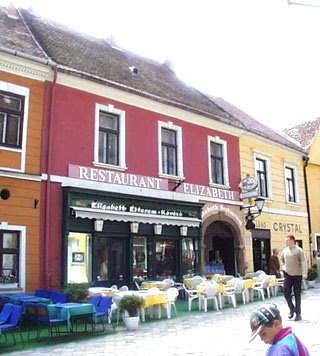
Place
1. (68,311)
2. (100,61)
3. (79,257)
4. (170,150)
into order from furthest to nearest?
(170,150) → (100,61) → (79,257) → (68,311)

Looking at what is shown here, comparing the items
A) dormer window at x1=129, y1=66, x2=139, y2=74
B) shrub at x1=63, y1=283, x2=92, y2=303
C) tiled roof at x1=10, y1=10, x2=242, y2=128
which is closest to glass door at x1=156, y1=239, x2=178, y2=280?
→ shrub at x1=63, y1=283, x2=92, y2=303

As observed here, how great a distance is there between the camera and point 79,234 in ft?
41.8

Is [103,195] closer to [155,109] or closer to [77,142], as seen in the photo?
[77,142]

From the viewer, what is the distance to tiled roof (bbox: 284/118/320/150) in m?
25.0

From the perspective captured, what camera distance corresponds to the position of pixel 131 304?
941 cm

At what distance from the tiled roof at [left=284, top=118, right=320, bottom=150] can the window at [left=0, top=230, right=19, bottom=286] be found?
57.6 ft

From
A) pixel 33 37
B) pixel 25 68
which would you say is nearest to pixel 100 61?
pixel 33 37

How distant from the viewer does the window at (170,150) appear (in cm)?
1554

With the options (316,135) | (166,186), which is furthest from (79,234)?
(316,135)

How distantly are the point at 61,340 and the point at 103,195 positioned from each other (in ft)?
16.8

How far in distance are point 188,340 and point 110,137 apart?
761 cm

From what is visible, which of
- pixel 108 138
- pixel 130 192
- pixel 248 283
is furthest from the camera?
pixel 108 138

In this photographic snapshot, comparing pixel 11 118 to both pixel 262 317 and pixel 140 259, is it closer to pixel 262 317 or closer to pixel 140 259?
pixel 140 259

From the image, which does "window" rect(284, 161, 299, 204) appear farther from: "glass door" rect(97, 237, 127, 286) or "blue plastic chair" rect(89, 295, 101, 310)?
"blue plastic chair" rect(89, 295, 101, 310)
